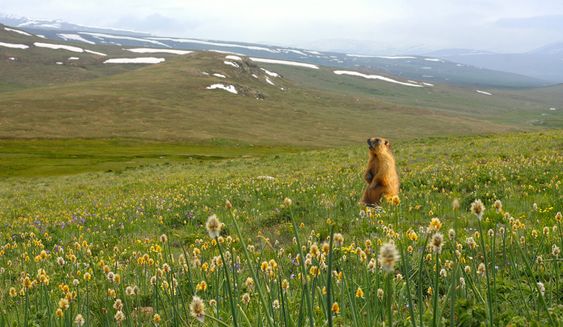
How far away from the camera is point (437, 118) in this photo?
179625 millimetres

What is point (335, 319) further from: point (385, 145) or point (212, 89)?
point (212, 89)

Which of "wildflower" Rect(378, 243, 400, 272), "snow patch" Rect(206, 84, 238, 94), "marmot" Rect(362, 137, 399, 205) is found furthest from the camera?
"snow patch" Rect(206, 84, 238, 94)

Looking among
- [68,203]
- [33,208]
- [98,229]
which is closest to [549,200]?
[98,229]

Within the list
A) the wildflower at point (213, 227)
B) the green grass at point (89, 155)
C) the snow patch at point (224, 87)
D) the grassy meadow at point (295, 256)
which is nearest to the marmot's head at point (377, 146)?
the grassy meadow at point (295, 256)

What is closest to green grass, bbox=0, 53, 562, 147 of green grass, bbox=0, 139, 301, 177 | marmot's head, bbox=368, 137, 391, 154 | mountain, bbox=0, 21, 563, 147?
mountain, bbox=0, 21, 563, 147

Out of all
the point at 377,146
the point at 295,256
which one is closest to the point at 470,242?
the point at 295,256

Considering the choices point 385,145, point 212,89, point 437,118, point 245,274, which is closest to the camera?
point 245,274

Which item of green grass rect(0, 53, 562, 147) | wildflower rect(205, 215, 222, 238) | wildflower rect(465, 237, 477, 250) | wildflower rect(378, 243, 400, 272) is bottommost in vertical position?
green grass rect(0, 53, 562, 147)

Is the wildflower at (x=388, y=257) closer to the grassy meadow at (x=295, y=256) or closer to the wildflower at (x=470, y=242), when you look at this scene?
the grassy meadow at (x=295, y=256)

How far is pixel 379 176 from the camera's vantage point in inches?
428

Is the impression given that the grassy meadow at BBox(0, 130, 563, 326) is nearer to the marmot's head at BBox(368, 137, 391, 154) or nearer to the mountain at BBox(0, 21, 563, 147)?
the marmot's head at BBox(368, 137, 391, 154)

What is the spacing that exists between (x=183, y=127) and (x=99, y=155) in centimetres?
4332

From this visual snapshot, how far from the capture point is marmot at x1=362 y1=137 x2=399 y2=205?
10758mm

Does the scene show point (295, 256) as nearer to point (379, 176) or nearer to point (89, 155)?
point (379, 176)
